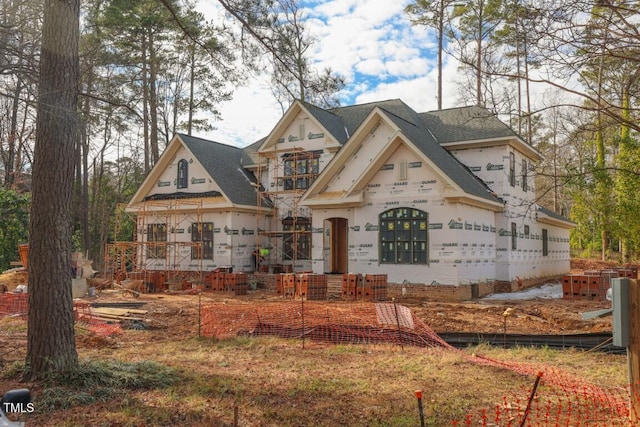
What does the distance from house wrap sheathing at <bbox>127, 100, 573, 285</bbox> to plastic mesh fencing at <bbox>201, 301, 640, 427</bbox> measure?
5947mm

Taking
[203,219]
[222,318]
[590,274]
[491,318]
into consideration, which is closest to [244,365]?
[222,318]

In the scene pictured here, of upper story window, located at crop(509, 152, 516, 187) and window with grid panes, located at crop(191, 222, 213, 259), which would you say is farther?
window with grid panes, located at crop(191, 222, 213, 259)

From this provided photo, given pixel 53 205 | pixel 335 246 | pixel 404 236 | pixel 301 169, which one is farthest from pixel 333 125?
pixel 53 205

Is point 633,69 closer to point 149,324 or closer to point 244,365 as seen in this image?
point 244,365

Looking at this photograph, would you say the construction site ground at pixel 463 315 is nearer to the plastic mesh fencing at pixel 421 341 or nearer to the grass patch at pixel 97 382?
the plastic mesh fencing at pixel 421 341

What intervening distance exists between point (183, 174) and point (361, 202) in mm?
11027

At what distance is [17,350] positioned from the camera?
372 inches

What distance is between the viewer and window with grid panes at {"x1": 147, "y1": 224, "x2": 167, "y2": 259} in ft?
88.7

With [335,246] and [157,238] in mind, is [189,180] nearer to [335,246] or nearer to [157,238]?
[157,238]

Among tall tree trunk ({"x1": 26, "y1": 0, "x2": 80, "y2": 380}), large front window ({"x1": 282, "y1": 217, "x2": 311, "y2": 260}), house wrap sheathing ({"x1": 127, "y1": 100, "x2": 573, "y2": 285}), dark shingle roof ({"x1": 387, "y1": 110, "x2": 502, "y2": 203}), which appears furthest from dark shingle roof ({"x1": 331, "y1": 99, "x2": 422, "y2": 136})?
tall tree trunk ({"x1": 26, "y1": 0, "x2": 80, "y2": 380})

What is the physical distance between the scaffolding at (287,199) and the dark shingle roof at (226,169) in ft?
2.63

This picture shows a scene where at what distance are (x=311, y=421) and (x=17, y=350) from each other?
21.2ft

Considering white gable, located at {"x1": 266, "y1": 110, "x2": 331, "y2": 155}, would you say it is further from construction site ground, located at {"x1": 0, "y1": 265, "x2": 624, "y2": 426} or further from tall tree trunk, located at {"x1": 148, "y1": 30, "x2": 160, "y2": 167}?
tall tree trunk, located at {"x1": 148, "y1": 30, "x2": 160, "y2": 167}

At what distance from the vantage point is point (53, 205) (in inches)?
284
